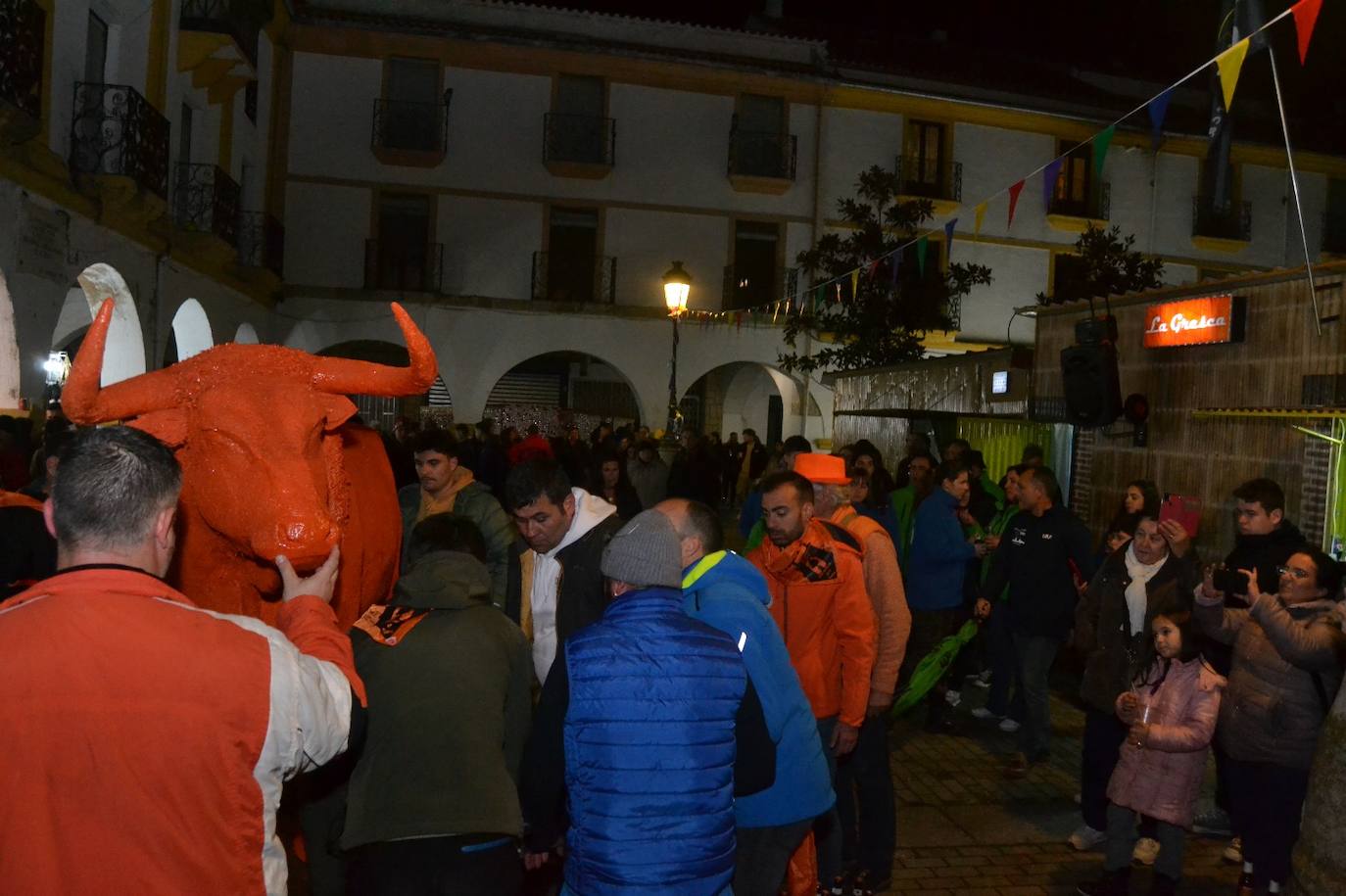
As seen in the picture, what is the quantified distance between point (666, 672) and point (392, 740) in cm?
87

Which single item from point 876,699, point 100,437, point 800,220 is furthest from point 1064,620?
point 800,220

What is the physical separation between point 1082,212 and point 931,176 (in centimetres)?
376

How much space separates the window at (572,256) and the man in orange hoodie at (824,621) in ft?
63.3

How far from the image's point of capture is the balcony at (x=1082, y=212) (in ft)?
82.4

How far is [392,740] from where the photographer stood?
124 inches

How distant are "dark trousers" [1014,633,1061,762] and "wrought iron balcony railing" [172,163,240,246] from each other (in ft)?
40.2

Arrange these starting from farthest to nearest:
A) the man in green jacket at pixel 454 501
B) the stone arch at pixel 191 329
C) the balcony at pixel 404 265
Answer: the balcony at pixel 404 265 < the stone arch at pixel 191 329 < the man in green jacket at pixel 454 501

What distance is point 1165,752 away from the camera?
5.11m

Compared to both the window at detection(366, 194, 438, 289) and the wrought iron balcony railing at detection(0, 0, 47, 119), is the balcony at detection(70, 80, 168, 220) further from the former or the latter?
the window at detection(366, 194, 438, 289)

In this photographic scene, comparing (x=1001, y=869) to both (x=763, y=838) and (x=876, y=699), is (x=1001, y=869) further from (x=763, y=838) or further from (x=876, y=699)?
(x=763, y=838)

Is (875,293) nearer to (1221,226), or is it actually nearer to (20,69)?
(1221,226)

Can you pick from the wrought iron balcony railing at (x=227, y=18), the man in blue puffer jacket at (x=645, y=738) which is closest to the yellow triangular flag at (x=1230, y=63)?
the man in blue puffer jacket at (x=645, y=738)

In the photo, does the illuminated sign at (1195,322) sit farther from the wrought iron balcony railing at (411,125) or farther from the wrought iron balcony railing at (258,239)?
the wrought iron balcony railing at (411,125)

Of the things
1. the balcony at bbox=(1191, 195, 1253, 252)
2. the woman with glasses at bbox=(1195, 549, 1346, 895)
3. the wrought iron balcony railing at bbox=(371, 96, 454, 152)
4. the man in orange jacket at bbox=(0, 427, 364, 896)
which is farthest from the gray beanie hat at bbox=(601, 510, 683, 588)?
the balcony at bbox=(1191, 195, 1253, 252)
